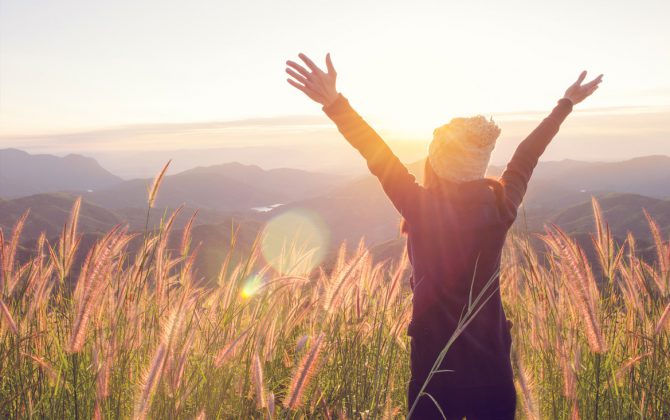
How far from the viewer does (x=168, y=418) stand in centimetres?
191

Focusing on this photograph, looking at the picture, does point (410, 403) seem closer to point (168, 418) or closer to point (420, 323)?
point (420, 323)

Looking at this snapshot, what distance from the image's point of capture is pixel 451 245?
211 centimetres

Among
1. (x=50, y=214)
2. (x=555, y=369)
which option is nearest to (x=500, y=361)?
(x=555, y=369)

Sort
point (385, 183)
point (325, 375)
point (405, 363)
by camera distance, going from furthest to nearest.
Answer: point (405, 363) → point (325, 375) → point (385, 183)

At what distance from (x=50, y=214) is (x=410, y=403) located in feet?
319

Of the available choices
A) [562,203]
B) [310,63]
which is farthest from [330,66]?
[562,203]

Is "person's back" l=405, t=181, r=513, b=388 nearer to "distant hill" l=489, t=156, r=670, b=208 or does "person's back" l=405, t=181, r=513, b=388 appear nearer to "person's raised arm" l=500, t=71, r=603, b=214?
"person's raised arm" l=500, t=71, r=603, b=214

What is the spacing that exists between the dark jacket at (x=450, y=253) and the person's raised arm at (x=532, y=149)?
156 mm

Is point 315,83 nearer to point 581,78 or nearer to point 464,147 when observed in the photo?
point 464,147

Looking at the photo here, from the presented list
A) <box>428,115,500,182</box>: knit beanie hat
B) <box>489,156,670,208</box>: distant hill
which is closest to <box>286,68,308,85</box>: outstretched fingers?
<box>428,115,500,182</box>: knit beanie hat

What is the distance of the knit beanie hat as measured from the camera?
2074 mm

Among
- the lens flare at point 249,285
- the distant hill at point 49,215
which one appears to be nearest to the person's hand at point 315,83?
the lens flare at point 249,285

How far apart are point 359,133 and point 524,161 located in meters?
0.88

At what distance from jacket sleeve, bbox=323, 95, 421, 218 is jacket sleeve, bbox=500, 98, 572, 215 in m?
0.44
